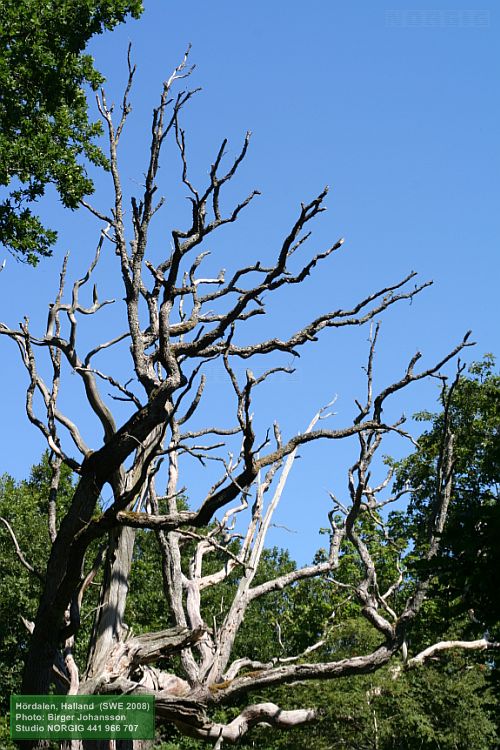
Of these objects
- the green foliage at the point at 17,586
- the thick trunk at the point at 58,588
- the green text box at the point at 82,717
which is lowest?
the green text box at the point at 82,717

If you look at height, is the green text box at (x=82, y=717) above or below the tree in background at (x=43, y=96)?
below

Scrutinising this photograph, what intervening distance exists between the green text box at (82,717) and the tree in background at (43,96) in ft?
20.1

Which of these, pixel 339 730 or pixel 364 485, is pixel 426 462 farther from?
pixel 364 485

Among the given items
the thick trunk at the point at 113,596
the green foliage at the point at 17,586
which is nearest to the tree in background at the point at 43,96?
the thick trunk at the point at 113,596

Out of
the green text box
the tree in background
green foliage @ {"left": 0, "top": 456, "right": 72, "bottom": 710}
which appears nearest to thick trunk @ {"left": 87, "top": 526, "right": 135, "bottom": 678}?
the green text box

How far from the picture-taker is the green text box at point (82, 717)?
10117 mm

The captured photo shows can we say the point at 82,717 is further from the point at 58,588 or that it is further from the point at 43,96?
the point at 43,96

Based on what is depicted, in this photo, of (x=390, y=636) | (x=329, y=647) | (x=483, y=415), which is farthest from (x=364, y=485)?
(x=483, y=415)

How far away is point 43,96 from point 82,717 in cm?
884

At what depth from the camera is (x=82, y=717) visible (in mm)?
10672

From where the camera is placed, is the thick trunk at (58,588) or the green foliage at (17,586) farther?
the green foliage at (17,586)

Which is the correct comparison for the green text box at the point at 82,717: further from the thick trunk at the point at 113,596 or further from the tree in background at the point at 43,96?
the tree in background at the point at 43,96

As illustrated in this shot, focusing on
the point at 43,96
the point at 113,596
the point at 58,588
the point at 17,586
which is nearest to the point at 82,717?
the point at 113,596

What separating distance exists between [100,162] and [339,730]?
40.1 ft
